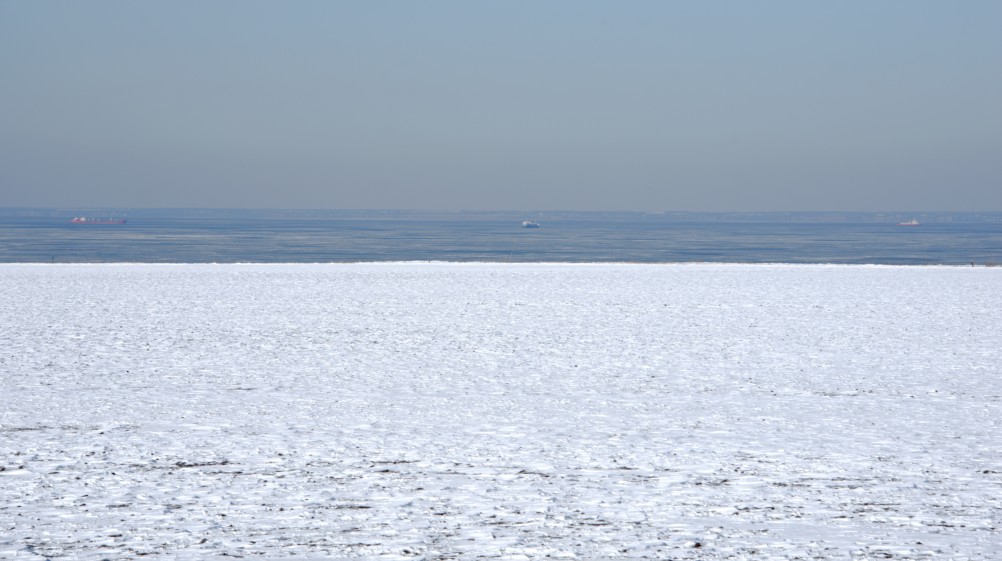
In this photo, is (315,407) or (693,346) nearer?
(315,407)

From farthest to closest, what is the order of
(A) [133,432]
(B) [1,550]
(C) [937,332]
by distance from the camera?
1. (C) [937,332]
2. (A) [133,432]
3. (B) [1,550]

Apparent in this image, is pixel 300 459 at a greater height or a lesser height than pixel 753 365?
lesser

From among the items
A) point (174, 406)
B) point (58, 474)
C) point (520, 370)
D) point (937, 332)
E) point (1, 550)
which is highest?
point (937, 332)

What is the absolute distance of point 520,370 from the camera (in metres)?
11.3

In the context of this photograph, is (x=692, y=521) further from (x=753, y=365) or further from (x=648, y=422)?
(x=753, y=365)

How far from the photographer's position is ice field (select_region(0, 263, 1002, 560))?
5477 mm

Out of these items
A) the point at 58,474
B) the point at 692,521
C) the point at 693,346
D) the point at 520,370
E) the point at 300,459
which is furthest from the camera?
the point at 693,346

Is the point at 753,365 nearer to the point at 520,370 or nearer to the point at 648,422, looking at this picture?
the point at 520,370

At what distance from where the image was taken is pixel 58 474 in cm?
664

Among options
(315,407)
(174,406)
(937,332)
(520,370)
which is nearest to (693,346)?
(520,370)

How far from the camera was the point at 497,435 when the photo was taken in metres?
7.90

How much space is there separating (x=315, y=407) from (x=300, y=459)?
6.37 feet

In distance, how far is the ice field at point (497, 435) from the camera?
5.48 metres

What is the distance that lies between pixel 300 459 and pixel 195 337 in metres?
7.43
